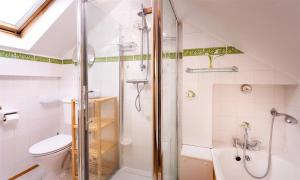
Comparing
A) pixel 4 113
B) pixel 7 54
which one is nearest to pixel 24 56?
pixel 7 54

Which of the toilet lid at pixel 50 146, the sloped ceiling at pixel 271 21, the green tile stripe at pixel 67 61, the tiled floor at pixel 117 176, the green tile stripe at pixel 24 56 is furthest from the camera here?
the green tile stripe at pixel 67 61

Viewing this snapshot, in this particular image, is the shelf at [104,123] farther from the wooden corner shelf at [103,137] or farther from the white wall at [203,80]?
the white wall at [203,80]

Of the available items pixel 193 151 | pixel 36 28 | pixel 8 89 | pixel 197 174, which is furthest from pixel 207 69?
pixel 8 89

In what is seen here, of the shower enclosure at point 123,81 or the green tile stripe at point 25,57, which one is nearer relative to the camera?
the shower enclosure at point 123,81

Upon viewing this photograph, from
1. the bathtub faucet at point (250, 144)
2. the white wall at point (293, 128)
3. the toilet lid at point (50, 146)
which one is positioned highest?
the white wall at point (293, 128)

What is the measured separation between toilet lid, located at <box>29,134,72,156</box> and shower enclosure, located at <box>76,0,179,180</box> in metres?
0.66

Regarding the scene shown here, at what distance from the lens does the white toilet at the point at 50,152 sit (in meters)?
1.55

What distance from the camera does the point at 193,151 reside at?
1535 mm

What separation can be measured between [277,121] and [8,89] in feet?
10.00

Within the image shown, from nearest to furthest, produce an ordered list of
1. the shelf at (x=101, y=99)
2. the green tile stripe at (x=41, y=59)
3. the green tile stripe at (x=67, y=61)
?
the shelf at (x=101, y=99), the green tile stripe at (x=41, y=59), the green tile stripe at (x=67, y=61)

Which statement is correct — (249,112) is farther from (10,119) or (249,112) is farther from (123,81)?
(10,119)

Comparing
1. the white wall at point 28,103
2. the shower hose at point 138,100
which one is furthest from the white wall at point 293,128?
the white wall at point 28,103

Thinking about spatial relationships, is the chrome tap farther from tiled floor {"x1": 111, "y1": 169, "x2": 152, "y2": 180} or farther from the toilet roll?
the toilet roll

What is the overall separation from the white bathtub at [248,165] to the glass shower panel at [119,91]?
0.81m
